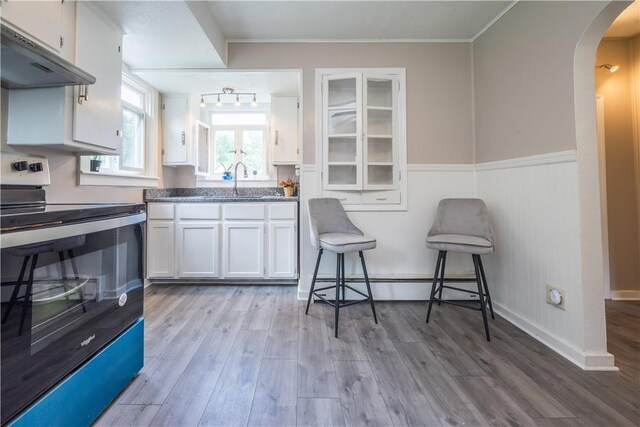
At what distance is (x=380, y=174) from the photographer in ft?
8.48

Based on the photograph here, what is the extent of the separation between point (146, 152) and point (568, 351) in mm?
3805

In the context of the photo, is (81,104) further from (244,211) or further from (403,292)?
(403,292)

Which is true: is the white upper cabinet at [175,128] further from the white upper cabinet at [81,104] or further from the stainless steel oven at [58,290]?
the stainless steel oven at [58,290]

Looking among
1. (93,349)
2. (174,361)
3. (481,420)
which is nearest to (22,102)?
(93,349)

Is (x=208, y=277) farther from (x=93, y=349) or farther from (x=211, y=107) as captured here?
(x=211, y=107)

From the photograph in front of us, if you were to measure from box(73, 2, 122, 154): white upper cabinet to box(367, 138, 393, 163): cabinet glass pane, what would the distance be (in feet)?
6.45

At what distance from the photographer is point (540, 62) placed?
182cm

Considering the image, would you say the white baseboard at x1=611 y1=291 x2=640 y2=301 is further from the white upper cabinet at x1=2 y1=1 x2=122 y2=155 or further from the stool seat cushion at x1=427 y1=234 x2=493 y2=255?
the white upper cabinet at x1=2 y1=1 x2=122 y2=155

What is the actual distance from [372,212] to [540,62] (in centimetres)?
156

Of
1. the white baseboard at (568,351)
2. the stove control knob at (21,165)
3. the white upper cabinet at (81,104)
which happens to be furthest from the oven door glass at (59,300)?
the white baseboard at (568,351)

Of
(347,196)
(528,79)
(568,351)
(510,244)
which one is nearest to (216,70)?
(347,196)

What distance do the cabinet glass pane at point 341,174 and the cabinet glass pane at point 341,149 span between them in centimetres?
7

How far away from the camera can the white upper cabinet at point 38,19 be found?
1149 millimetres

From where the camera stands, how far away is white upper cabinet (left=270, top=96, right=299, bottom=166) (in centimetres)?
323
